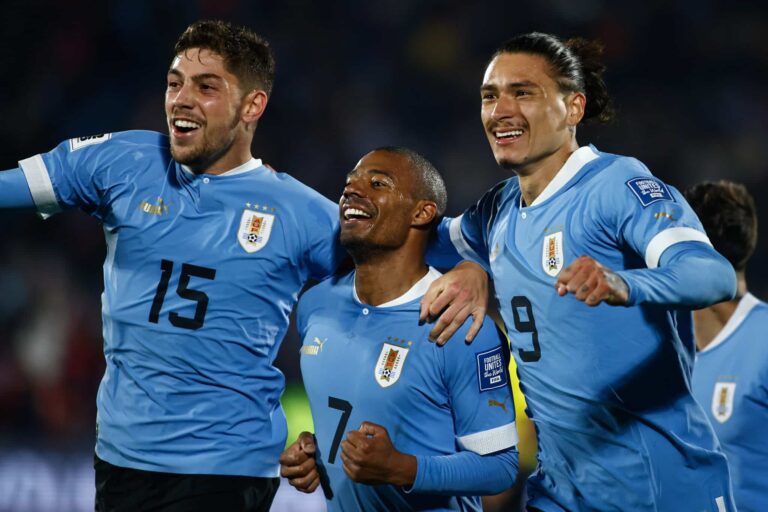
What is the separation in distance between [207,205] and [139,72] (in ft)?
23.2

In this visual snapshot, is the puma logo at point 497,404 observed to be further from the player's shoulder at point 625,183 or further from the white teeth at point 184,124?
the white teeth at point 184,124

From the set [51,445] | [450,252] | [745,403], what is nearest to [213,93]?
[450,252]

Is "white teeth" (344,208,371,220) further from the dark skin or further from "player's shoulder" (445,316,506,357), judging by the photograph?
"player's shoulder" (445,316,506,357)

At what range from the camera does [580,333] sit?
3219 mm

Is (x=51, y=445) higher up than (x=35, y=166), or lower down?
lower down

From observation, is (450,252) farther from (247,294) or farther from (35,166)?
(35,166)

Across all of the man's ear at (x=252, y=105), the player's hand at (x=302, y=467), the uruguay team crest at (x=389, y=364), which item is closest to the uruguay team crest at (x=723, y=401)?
the uruguay team crest at (x=389, y=364)

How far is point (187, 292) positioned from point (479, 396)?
125 cm

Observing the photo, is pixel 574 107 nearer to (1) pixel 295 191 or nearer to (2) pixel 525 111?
(2) pixel 525 111

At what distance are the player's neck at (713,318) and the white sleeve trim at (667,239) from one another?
2001 millimetres

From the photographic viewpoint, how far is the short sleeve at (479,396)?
3.34 metres

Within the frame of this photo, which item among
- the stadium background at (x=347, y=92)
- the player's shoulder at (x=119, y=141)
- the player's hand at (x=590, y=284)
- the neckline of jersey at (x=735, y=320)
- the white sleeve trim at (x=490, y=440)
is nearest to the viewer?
the player's hand at (x=590, y=284)

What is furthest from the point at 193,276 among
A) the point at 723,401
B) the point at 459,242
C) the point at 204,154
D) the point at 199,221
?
the point at 723,401

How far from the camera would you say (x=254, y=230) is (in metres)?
3.84
